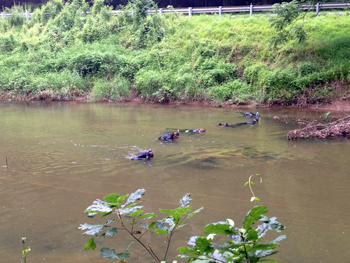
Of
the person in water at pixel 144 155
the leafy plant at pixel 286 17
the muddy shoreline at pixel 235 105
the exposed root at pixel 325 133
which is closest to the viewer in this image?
the person in water at pixel 144 155

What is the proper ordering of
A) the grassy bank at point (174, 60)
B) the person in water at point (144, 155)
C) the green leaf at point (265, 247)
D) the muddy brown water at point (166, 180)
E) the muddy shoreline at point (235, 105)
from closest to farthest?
1. the green leaf at point (265, 247)
2. the muddy brown water at point (166, 180)
3. the person in water at point (144, 155)
4. the muddy shoreline at point (235, 105)
5. the grassy bank at point (174, 60)

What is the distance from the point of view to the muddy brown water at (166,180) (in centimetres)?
421

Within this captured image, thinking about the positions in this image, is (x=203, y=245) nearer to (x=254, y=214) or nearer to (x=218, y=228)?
(x=218, y=228)

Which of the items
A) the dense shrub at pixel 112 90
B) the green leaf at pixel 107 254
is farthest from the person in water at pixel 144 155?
the dense shrub at pixel 112 90

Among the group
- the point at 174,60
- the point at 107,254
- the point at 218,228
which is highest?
the point at 174,60

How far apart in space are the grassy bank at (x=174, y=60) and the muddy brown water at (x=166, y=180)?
19.5ft

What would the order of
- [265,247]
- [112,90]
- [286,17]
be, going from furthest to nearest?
1. [112,90]
2. [286,17]
3. [265,247]

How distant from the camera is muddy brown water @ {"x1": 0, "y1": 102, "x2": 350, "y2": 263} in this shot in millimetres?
4211

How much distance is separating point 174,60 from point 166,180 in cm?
1589

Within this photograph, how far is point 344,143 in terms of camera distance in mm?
9500

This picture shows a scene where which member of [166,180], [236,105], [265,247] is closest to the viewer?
[265,247]

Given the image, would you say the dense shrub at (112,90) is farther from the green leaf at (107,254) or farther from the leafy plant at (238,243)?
the leafy plant at (238,243)

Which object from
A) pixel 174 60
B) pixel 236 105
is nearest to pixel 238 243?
pixel 236 105

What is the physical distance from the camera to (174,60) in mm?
21281
